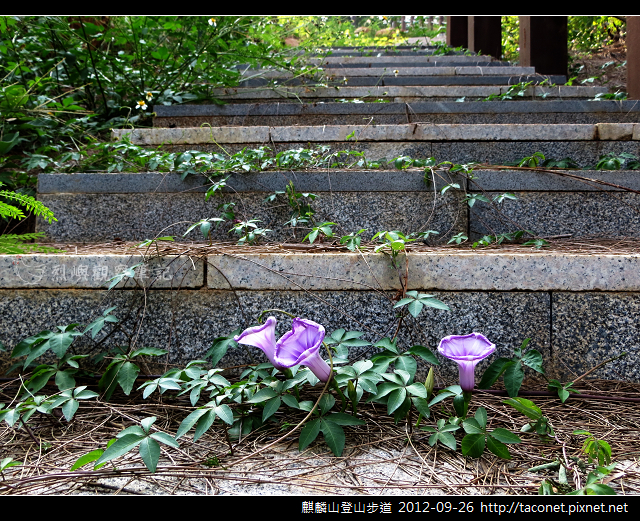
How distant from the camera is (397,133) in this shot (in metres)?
2.77

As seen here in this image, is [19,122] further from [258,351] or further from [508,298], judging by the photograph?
[508,298]

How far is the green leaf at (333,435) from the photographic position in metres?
1.16

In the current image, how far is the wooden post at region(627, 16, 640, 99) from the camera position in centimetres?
364

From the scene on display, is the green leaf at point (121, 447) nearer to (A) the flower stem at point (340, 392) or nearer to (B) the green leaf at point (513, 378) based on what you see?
(A) the flower stem at point (340, 392)

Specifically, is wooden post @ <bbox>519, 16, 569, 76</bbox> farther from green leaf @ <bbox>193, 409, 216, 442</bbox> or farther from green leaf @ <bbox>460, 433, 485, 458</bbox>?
green leaf @ <bbox>193, 409, 216, 442</bbox>

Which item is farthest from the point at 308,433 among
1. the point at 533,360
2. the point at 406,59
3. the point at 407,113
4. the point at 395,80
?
the point at 406,59

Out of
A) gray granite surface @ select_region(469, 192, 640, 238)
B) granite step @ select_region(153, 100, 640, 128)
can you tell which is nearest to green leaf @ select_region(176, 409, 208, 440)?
gray granite surface @ select_region(469, 192, 640, 238)

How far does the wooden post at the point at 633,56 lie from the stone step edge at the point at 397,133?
1423 millimetres

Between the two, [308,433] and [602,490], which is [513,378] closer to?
[602,490]

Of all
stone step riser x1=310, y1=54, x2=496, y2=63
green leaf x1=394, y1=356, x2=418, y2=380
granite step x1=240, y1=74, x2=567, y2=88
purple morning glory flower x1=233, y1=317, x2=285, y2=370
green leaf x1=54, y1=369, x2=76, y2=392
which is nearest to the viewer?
purple morning glory flower x1=233, y1=317, x2=285, y2=370

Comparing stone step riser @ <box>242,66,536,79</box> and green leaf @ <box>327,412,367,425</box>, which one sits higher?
stone step riser @ <box>242,66,536,79</box>

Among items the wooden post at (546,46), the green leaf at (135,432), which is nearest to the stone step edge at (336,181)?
the green leaf at (135,432)

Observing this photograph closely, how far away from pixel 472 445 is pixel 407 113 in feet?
8.85

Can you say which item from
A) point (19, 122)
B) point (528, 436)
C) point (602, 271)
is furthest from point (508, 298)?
point (19, 122)
